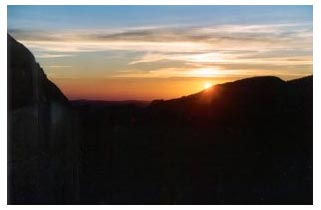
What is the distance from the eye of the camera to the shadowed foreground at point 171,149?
5441 millimetres

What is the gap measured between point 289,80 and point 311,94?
0.19 m

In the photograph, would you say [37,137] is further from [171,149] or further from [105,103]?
[171,149]

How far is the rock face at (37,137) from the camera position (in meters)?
5.36

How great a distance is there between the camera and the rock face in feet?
17.6

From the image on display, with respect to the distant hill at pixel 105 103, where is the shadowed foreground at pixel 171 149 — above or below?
below

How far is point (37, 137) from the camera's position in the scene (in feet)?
17.9

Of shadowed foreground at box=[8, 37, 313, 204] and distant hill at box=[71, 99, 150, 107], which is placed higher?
distant hill at box=[71, 99, 150, 107]

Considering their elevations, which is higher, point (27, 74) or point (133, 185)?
point (27, 74)

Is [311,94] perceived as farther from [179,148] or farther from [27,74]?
[27,74]

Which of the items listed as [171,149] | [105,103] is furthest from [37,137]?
[171,149]

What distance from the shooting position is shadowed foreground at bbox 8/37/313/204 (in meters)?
5.44

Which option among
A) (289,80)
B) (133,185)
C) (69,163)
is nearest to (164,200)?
(133,185)

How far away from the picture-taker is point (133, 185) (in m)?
5.49

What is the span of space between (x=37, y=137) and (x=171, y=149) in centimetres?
96
